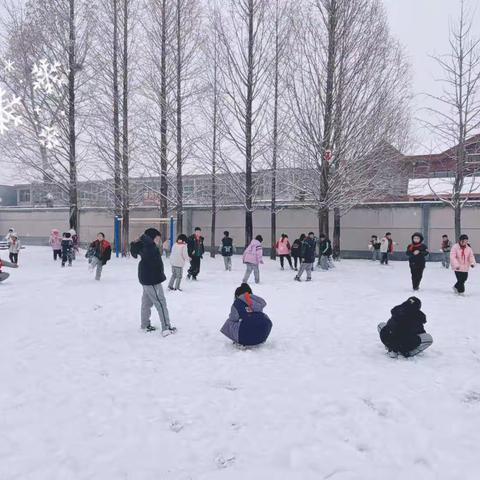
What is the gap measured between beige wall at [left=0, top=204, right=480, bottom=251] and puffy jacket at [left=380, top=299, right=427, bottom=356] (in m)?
16.0

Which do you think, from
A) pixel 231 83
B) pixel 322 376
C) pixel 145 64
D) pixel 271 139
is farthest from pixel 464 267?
pixel 145 64

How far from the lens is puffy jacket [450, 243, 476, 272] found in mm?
10354

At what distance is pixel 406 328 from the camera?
5594mm

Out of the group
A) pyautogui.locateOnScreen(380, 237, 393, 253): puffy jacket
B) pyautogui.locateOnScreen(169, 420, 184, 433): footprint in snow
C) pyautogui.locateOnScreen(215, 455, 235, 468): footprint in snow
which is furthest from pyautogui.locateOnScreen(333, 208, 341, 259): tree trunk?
pyautogui.locateOnScreen(215, 455, 235, 468): footprint in snow

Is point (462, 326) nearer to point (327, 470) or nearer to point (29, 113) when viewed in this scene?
point (327, 470)

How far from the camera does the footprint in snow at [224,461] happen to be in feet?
10.7

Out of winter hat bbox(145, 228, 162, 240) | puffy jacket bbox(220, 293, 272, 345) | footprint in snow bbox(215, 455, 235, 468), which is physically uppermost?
winter hat bbox(145, 228, 162, 240)

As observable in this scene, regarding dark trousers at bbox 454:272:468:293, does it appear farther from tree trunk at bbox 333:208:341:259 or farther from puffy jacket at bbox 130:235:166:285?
tree trunk at bbox 333:208:341:259

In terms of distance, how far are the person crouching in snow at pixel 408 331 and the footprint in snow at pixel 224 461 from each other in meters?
3.25

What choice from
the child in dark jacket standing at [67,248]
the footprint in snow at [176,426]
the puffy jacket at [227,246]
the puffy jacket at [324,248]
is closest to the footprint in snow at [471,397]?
the footprint in snow at [176,426]

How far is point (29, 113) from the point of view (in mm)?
19531

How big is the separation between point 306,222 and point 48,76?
15.0 metres

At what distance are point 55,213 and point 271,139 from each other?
57.9ft

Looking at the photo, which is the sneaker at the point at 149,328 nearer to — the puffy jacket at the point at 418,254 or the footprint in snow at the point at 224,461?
the footprint in snow at the point at 224,461
